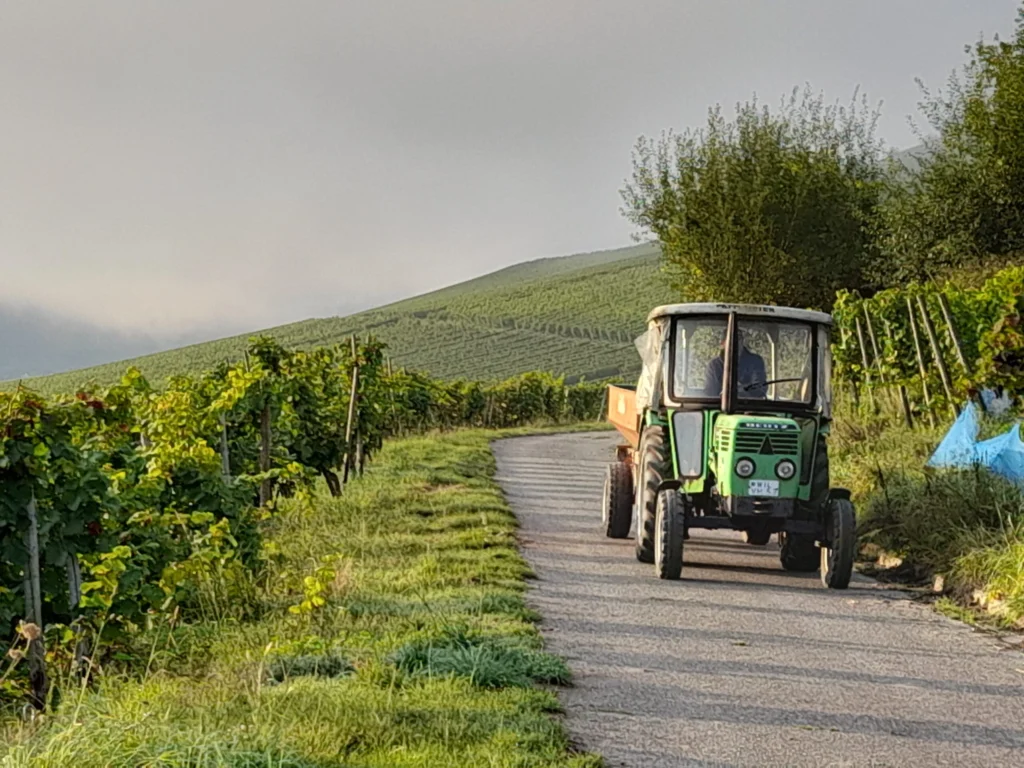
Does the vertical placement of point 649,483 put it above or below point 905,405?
below

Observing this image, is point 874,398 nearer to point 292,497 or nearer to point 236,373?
point 292,497

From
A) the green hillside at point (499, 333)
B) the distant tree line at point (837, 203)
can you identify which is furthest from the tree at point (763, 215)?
the green hillside at point (499, 333)

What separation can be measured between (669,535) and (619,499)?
240 cm

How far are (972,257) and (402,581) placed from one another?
20.2 meters

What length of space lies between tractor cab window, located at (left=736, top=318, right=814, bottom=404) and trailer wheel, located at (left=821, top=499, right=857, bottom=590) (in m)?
1.12

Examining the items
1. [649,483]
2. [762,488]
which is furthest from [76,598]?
[762,488]

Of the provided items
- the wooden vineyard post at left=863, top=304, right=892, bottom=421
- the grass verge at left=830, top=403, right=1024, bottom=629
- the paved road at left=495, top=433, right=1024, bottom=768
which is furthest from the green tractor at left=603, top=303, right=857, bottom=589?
the wooden vineyard post at left=863, top=304, right=892, bottom=421

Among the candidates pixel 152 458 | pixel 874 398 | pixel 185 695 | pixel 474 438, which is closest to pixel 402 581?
pixel 152 458

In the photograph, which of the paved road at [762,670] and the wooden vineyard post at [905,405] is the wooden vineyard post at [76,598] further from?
the wooden vineyard post at [905,405]

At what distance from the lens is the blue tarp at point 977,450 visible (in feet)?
36.2

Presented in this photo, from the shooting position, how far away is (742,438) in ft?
31.2

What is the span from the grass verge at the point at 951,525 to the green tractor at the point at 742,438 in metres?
0.88

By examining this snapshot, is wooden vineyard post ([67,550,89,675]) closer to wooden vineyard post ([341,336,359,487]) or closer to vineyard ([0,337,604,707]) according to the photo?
vineyard ([0,337,604,707])

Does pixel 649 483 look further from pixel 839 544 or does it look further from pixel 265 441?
pixel 265 441
